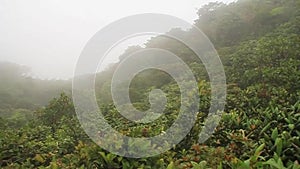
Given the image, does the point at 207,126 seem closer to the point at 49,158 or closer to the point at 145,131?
the point at 145,131

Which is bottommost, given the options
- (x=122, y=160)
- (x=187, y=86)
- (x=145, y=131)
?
(x=122, y=160)

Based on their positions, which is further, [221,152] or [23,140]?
[23,140]

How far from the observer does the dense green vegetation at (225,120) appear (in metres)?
5.13

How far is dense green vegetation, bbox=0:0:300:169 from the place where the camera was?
5.13 meters

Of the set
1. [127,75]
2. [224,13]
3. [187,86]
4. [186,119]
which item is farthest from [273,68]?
[224,13]

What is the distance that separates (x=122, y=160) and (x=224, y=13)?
18.4 meters

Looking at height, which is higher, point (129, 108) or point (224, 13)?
point (224, 13)

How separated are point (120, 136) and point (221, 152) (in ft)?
4.88

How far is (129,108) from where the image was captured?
399 inches

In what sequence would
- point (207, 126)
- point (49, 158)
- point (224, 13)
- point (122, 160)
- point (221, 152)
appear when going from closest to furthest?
1. point (122, 160)
2. point (221, 152)
3. point (49, 158)
4. point (207, 126)
5. point (224, 13)

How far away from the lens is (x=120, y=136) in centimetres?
521

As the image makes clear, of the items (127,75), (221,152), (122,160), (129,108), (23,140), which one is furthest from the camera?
(127,75)

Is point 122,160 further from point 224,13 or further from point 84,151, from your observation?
point 224,13

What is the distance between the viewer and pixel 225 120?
22.8ft
